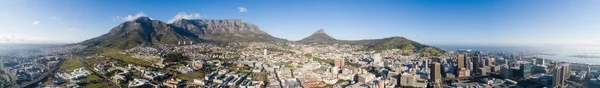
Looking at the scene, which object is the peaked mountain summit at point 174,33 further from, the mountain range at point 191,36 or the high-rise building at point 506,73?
the high-rise building at point 506,73

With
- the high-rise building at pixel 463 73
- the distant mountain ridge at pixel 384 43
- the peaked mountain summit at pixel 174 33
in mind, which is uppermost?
the peaked mountain summit at pixel 174 33

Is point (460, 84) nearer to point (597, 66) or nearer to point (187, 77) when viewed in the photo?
point (597, 66)

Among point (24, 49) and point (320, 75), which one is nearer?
point (320, 75)

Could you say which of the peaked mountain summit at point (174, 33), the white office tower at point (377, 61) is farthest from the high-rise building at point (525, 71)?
the peaked mountain summit at point (174, 33)

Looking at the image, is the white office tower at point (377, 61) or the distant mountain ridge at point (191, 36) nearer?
the white office tower at point (377, 61)

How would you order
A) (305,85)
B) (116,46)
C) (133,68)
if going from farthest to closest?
(116,46)
(133,68)
(305,85)

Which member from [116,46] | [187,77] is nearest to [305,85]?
[187,77]

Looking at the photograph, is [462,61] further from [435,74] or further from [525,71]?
[435,74]
